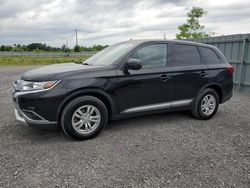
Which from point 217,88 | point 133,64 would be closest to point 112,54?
point 133,64

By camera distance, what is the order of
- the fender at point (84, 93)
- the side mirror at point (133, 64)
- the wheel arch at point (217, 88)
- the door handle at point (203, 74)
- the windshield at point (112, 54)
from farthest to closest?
the wheel arch at point (217, 88) < the door handle at point (203, 74) < the windshield at point (112, 54) < the side mirror at point (133, 64) < the fender at point (84, 93)

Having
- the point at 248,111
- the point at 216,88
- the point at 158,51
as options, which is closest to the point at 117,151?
the point at 158,51

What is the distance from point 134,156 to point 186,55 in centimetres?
247

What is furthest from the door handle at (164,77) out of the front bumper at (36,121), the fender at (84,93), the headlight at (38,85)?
the front bumper at (36,121)

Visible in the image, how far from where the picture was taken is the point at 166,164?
3.05 meters

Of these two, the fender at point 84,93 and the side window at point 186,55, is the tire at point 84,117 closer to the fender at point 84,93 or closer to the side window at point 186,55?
the fender at point 84,93

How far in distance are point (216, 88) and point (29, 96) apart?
384 centimetres

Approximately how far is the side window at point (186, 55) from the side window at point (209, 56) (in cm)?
18

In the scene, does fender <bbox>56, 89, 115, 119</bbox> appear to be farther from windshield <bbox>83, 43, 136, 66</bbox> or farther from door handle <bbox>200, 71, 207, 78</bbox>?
door handle <bbox>200, 71, 207, 78</bbox>

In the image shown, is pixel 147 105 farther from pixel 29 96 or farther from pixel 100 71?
pixel 29 96

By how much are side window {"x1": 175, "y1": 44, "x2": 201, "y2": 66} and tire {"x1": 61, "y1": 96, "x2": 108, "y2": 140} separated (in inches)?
72.0

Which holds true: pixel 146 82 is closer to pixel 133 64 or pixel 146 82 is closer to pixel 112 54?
pixel 133 64

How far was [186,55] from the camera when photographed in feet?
15.3

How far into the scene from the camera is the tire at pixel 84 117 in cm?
357
